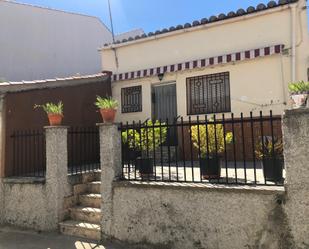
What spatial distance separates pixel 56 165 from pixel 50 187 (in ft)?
1.99

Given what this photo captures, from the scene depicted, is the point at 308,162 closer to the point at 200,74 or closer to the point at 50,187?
the point at 50,187

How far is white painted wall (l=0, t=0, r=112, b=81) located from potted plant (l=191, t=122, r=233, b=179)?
1506 cm

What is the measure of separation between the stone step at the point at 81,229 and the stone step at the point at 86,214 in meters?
0.13

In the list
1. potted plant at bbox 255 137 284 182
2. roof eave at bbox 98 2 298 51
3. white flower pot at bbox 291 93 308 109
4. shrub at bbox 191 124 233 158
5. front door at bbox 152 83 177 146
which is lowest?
potted plant at bbox 255 137 284 182

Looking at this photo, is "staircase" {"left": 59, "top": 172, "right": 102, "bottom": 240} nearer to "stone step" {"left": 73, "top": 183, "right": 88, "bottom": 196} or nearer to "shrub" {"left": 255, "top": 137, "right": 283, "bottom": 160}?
"stone step" {"left": 73, "top": 183, "right": 88, "bottom": 196}

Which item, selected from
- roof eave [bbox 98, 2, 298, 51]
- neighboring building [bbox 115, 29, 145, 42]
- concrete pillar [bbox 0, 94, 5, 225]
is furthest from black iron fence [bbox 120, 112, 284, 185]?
neighboring building [bbox 115, 29, 145, 42]

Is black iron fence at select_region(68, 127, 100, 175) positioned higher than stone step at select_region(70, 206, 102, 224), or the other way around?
black iron fence at select_region(68, 127, 100, 175)

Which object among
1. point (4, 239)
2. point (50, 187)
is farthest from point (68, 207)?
point (4, 239)

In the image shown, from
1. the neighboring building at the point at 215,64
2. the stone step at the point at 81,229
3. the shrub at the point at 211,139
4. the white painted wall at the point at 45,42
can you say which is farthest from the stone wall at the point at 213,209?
the white painted wall at the point at 45,42

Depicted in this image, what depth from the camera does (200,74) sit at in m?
13.4

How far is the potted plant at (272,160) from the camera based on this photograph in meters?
6.72

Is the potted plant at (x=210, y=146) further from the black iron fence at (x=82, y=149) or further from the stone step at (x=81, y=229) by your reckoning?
the black iron fence at (x=82, y=149)

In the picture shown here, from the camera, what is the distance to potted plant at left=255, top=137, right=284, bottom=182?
6.72 meters

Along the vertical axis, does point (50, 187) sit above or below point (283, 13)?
below
